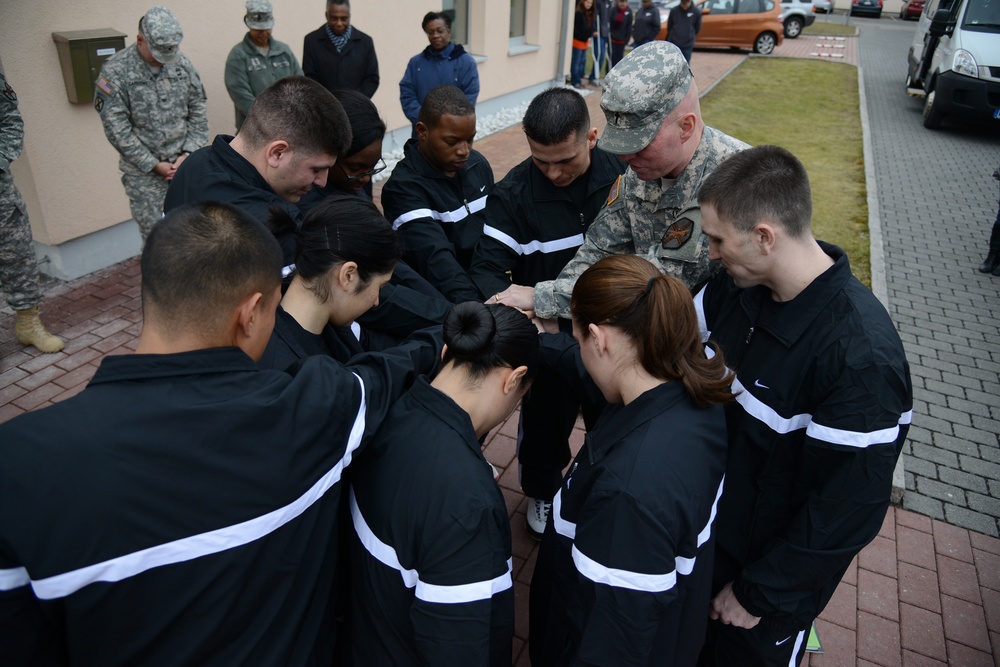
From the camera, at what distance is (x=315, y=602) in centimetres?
178

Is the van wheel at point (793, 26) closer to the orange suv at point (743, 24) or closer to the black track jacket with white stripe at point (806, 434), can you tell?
the orange suv at point (743, 24)

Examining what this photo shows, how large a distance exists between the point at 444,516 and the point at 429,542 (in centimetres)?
8

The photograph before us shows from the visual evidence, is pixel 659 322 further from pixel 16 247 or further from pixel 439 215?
pixel 16 247

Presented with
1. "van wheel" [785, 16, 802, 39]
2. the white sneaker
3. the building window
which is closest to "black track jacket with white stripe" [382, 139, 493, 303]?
the white sneaker

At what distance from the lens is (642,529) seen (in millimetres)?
1603

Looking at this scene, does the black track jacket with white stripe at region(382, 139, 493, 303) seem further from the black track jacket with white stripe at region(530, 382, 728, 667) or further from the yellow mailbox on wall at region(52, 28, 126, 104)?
the yellow mailbox on wall at region(52, 28, 126, 104)

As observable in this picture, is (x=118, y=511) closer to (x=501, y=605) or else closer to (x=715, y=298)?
(x=501, y=605)

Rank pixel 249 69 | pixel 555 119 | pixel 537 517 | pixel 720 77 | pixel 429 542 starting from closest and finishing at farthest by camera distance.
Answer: pixel 429 542 → pixel 555 119 → pixel 537 517 → pixel 249 69 → pixel 720 77

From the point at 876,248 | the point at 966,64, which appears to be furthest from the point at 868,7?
the point at 876,248

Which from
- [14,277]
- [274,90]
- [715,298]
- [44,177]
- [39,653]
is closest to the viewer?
[39,653]

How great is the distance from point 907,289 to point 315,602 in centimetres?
672

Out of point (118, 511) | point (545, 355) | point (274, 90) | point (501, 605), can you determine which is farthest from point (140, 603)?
point (274, 90)

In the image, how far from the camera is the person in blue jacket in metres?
7.28

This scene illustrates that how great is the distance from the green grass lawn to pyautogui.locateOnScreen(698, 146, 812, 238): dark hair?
5.28 m
